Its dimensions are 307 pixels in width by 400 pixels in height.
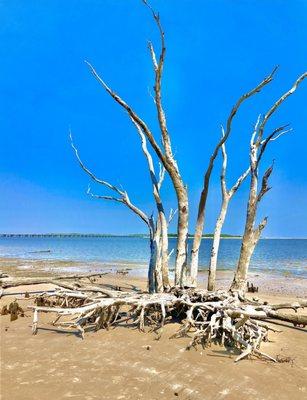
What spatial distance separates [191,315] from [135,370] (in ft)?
7.68

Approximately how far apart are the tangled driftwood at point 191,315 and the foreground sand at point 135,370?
0.98 feet

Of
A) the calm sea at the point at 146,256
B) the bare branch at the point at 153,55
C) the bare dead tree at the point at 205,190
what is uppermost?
the bare branch at the point at 153,55

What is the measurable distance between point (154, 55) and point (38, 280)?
7.25 meters

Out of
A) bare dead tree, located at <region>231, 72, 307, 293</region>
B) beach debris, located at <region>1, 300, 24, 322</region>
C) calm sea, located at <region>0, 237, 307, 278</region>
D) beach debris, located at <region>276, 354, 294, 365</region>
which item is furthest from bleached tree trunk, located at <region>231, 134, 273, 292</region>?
calm sea, located at <region>0, 237, 307, 278</region>

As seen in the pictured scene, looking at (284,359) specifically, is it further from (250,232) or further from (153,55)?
(153,55)

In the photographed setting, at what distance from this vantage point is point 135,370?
5.56 metres

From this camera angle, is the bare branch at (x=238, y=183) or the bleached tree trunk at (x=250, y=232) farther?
the bare branch at (x=238, y=183)

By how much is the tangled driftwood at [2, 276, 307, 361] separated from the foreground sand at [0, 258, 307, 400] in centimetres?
30

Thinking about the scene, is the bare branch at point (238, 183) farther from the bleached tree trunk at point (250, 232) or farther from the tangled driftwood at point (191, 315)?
the tangled driftwood at point (191, 315)

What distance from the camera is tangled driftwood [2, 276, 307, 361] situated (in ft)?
22.7

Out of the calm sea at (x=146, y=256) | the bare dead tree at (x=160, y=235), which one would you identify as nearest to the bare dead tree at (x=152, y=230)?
the bare dead tree at (x=160, y=235)

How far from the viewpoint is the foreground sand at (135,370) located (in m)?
4.84

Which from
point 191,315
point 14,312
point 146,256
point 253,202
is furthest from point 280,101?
point 146,256

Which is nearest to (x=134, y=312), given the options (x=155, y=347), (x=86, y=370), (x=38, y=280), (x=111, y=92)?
(x=155, y=347)
